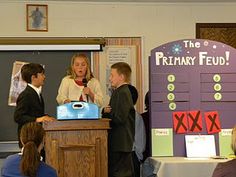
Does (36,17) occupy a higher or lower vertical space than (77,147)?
higher

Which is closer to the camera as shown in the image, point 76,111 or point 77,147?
point 77,147

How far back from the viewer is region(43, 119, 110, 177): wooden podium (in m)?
3.44

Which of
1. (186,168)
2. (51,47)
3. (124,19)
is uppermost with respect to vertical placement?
(124,19)

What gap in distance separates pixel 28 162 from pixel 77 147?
0.83 meters

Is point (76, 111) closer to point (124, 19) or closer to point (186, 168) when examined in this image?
point (186, 168)

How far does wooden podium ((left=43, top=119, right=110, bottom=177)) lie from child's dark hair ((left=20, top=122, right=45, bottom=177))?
66 cm

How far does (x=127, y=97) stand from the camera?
3951 mm

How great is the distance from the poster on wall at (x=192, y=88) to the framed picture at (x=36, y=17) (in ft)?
5.86

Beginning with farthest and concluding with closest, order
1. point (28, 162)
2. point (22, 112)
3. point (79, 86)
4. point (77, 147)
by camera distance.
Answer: point (79, 86) < point (22, 112) < point (77, 147) < point (28, 162)

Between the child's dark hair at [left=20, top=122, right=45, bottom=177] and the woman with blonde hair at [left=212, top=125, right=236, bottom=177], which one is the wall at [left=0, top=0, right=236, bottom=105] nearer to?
the child's dark hair at [left=20, top=122, right=45, bottom=177]

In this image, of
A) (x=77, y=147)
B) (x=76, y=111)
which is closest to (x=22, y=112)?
(x=76, y=111)

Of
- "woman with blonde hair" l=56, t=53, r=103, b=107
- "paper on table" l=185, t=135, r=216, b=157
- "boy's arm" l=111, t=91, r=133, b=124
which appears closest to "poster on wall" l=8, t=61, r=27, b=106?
"woman with blonde hair" l=56, t=53, r=103, b=107

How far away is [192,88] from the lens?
4.01 meters

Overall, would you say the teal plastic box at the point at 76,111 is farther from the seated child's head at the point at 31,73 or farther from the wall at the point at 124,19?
the wall at the point at 124,19
